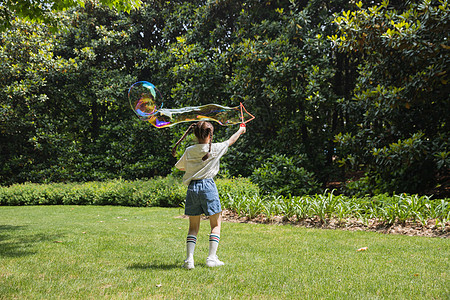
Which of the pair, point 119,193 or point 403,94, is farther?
point 119,193

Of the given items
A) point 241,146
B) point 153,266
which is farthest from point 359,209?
point 241,146

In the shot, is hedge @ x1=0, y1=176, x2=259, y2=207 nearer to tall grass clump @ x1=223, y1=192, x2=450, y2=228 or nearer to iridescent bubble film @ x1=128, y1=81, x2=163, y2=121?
tall grass clump @ x1=223, y1=192, x2=450, y2=228

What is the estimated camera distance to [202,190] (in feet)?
12.3

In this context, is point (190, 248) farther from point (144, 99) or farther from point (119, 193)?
point (119, 193)

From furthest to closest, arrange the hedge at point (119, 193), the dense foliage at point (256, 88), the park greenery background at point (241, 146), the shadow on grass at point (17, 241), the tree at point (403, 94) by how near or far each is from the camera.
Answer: the hedge at point (119, 193) < the dense foliage at point (256, 88) < the tree at point (403, 94) < the shadow on grass at point (17, 241) < the park greenery background at point (241, 146)

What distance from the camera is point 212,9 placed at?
12609 millimetres

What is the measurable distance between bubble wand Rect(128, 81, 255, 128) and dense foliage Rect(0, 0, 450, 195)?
10.7 ft

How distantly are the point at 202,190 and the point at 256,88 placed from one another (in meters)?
7.75

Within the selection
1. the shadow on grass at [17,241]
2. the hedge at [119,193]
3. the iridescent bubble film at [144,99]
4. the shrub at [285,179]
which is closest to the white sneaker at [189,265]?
the shadow on grass at [17,241]

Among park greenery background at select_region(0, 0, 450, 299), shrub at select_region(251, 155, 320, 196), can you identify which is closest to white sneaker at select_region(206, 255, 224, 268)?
park greenery background at select_region(0, 0, 450, 299)

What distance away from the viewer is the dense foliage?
7.57m

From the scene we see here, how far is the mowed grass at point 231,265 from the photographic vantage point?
9.53ft

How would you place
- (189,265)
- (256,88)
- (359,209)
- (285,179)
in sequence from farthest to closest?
(256,88) → (285,179) → (359,209) → (189,265)

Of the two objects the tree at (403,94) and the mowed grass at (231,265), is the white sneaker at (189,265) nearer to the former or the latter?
the mowed grass at (231,265)
